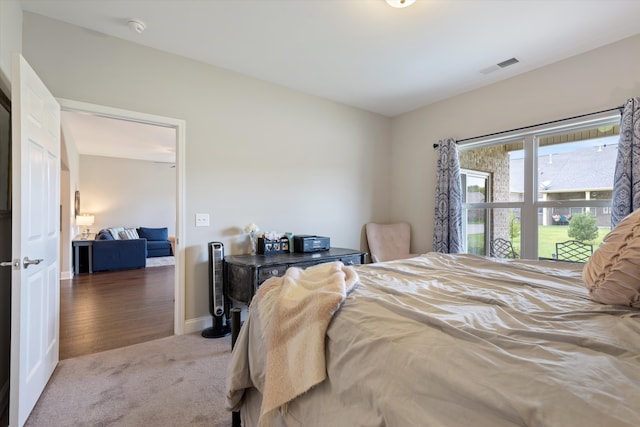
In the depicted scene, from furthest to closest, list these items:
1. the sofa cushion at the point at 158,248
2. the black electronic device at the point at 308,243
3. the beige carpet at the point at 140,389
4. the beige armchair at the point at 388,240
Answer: the sofa cushion at the point at 158,248 < the beige armchair at the point at 388,240 < the black electronic device at the point at 308,243 < the beige carpet at the point at 140,389

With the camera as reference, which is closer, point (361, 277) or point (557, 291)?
point (557, 291)

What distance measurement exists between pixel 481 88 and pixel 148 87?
3.49 meters

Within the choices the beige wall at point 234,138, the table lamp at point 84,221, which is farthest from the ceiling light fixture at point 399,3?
the table lamp at point 84,221

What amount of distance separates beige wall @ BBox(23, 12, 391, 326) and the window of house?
1.38m

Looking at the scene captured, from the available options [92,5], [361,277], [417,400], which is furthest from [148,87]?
[417,400]

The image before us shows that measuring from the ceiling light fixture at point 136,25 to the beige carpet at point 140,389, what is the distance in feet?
8.59

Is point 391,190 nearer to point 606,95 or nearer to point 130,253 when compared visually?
point 606,95

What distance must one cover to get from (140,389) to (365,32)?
10.1ft

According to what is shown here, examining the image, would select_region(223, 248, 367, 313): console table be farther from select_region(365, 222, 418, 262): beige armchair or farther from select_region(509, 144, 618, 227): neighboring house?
select_region(509, 144, 618, 227): neighboring house

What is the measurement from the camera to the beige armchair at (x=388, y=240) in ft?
13.2

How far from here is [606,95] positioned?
2.54 m

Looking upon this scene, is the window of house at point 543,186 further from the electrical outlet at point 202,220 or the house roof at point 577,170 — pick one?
the electrical outlet at point 202,220

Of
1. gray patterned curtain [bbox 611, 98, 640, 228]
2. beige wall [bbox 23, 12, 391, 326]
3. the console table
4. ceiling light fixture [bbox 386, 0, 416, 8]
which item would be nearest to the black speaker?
the console table

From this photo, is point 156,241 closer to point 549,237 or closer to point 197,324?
point 197,324
